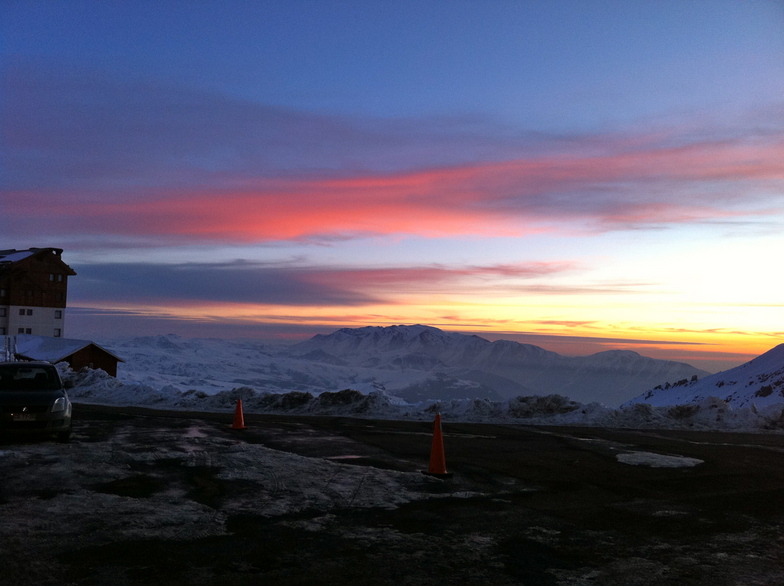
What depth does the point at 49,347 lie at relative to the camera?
181 feet

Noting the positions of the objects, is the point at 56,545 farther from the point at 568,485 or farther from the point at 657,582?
the point at 568,485

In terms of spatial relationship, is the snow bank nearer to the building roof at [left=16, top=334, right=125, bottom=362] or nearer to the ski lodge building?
the building roof at [left=16, top=334, right=125, bottom=362]

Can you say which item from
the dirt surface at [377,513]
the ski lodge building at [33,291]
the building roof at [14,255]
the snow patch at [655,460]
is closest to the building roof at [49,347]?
the ski lodge building at [33,291]

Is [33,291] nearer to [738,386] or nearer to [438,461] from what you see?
[738,386]

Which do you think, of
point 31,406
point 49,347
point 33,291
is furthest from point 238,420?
point 33,291

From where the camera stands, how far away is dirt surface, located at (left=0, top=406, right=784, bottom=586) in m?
6.21

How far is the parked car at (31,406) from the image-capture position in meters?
12.9

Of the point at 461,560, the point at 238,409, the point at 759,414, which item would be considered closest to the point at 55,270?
the point at 238,409

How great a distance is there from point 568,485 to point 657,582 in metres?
4.54

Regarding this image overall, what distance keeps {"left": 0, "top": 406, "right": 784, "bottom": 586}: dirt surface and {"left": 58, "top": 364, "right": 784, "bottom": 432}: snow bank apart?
6.77 m

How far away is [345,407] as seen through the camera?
80.5 feet

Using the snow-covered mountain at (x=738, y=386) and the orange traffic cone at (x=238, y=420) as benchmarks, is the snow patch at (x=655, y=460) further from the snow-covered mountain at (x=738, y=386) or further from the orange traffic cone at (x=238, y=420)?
the snow-covered mountain at (x=738, y=386)

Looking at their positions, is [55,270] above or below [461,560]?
above

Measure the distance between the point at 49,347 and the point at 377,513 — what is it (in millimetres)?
54225
